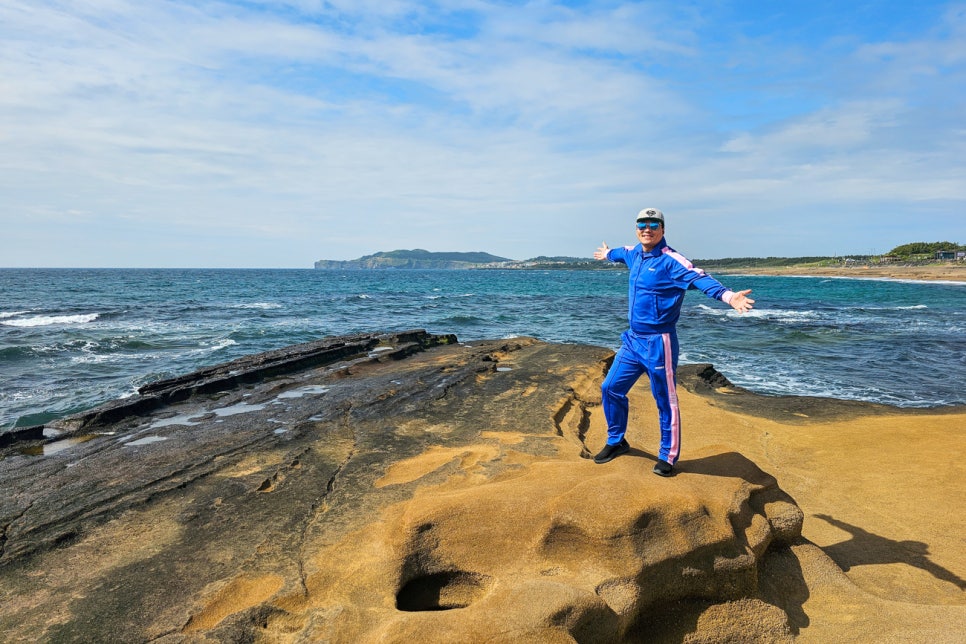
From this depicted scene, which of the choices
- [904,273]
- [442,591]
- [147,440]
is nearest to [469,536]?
[442,591]

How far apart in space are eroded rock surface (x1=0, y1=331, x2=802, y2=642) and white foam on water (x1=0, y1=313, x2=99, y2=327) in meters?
23.9

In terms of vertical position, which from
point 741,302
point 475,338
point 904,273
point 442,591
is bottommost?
point 475,338

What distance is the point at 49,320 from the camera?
84.9 feet

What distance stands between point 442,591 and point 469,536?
1.10 feet

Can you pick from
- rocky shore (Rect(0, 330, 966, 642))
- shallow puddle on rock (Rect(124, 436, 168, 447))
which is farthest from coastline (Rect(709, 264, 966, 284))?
shallow puddle on rock (Rect(124, 436, 168, 447))

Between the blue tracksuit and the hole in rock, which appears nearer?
the hole in rock

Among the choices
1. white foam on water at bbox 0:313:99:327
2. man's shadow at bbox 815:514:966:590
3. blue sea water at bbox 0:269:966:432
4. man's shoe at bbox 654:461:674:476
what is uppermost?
man's shoe at bbox 654:461:674:476

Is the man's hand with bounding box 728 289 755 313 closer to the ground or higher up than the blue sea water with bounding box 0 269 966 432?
higher up

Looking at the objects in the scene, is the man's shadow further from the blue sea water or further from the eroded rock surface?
the blue sea water

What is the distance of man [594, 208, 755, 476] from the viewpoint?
406 centimetres

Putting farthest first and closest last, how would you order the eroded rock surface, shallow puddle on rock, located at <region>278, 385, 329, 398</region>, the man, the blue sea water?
the blue sea water → shallow puddle on rock, located at <region>278, 385, 329, 398</region> → the man → the eroded rock surface

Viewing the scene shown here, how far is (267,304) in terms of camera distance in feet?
124

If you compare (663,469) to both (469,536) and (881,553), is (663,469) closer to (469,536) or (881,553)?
(469,536)

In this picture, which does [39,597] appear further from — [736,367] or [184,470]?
[736,367]
